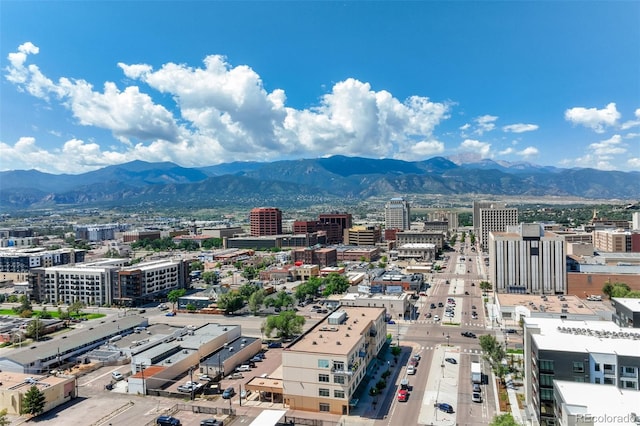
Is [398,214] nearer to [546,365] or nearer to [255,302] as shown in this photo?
[255,302]

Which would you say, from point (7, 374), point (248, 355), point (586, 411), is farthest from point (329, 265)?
point (586, 411)

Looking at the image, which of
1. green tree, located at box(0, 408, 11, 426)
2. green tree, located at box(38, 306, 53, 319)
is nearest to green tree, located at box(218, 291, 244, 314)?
green tree, located at box(38, 306, 53, 319)

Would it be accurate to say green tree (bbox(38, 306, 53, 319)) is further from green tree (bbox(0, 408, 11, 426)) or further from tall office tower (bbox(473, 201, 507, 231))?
tall office tower (bbox(473, 201, 507, 231))

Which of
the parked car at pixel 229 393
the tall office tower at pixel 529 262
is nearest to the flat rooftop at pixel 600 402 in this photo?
the parked car at pixel 229 393

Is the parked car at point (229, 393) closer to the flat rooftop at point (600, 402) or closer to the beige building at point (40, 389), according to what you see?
the beige building at point (40, 389)

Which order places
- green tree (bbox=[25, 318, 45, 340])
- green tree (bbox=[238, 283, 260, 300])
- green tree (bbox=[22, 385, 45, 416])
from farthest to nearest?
green tree (bbox=[238, 283, 260, 300]), green tree (bbox=[25, 318, 45, 340]), green tree (bbox=[22, 385, 45, 416])

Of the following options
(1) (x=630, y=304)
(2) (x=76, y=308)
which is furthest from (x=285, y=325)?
(2) (x=76, y=308)
